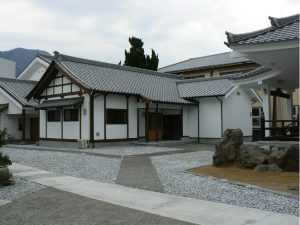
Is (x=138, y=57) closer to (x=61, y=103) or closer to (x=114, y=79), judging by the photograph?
(x=114, y=79)

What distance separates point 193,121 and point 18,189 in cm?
1913

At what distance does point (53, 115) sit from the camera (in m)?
25.2

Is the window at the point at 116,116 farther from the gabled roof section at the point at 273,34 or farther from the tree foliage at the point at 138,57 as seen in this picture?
the tree foliage at the point at 138,57

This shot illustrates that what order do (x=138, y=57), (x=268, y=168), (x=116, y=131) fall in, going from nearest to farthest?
(x=268, y=168), (x=116, y=131), (x=138, y=57)

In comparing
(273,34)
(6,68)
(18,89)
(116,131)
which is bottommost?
(116,131)

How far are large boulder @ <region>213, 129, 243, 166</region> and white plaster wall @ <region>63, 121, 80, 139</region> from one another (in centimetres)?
1212

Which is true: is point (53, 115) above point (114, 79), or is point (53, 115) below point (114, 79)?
below

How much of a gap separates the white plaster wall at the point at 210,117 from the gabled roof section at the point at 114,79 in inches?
51.9

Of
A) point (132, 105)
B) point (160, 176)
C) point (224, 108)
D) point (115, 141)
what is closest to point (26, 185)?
point (160, 176)

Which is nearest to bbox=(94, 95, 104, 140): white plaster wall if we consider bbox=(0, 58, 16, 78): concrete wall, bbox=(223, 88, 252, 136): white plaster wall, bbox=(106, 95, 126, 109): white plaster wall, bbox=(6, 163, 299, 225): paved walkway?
bbox=(106, 95, 126, 109): white plaster wall

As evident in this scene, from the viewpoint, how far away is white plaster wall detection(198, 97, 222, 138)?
26016 mm

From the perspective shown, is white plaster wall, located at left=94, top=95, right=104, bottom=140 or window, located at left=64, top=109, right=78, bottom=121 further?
window, located at left=64, top=109, right=78, bottom=121

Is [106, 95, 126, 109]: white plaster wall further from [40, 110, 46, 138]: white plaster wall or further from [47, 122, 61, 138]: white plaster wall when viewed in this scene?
[40, 110, 46, 138]: white plaster wall

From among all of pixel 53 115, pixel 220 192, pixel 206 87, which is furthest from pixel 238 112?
pixel 220 192
